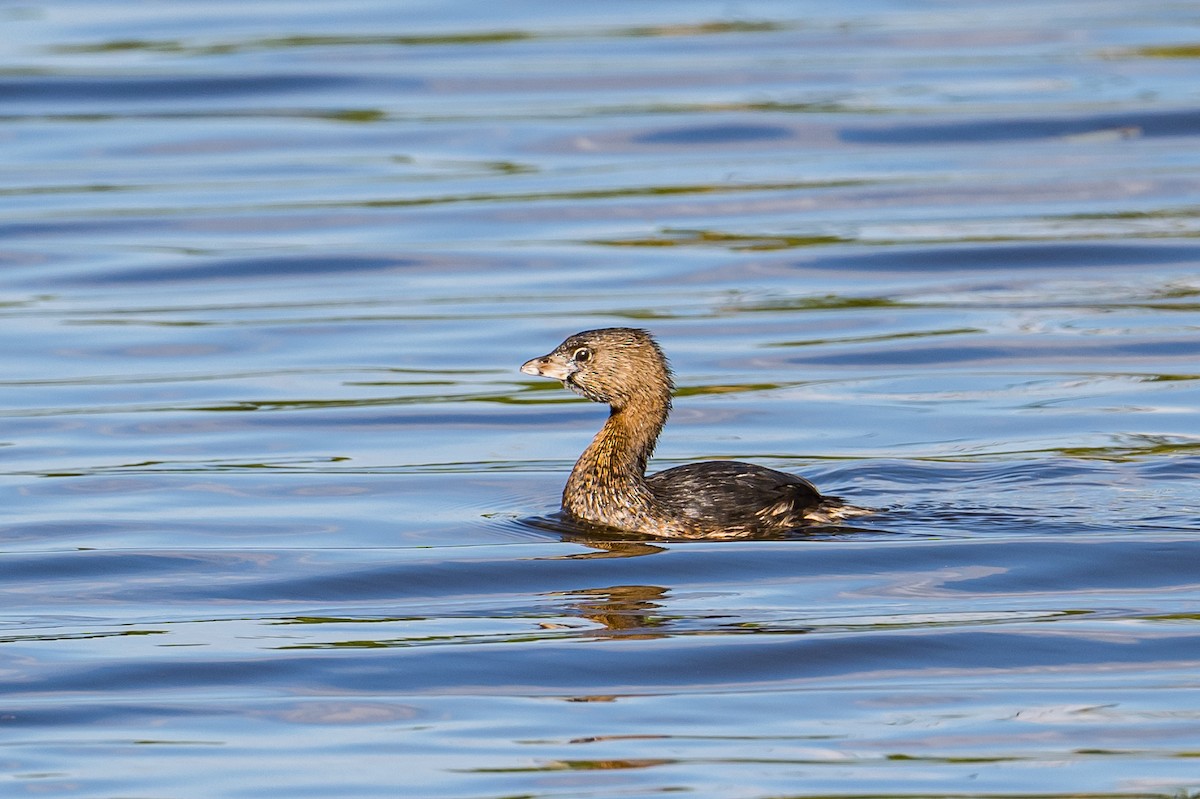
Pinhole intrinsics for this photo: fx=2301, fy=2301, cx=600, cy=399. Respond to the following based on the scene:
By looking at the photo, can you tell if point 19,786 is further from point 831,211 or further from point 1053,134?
point 1053,134

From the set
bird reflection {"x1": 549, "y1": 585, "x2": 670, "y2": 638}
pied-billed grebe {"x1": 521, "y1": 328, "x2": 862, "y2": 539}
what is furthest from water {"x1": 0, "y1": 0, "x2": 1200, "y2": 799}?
pied-billed grebe {"x1": 521, "y1": 328, "x2": 862, "y2": 539}

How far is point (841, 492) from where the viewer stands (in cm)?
1087

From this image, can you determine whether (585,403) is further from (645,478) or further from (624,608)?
(624,608)

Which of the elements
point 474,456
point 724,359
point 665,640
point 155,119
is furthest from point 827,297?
point 155,119

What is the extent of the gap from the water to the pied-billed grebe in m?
0.24

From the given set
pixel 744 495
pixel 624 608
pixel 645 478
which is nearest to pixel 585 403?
pixel 645 478

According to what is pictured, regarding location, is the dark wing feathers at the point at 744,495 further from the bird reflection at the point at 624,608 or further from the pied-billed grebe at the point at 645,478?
the bird reflection at the point at 624,608

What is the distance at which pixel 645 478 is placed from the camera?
10656mm

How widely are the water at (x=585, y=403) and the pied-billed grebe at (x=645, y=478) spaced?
9.3 inches

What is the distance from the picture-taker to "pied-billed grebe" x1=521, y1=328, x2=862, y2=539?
32.8ft

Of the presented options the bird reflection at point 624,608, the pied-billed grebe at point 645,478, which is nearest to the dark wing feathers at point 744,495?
the pied-billed grebe at point 645,478

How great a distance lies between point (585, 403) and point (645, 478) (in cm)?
293

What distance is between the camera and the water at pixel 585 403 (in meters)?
7.50

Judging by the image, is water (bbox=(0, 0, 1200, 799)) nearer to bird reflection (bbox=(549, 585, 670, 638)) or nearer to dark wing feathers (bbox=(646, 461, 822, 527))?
bird reflection (bbox=(549, 585, 670, 638))
